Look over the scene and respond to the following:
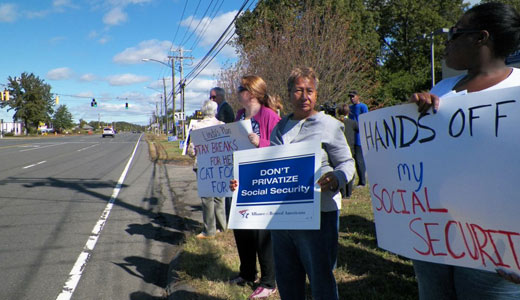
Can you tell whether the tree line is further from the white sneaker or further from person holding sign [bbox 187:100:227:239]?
the white sneaker

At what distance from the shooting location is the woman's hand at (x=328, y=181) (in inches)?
82.4

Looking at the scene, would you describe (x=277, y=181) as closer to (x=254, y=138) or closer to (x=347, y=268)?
(x=254, y=138)

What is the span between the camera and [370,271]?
3781 millimetres

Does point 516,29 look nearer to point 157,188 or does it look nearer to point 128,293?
point 128,293

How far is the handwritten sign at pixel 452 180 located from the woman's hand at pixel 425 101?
0.09 feet

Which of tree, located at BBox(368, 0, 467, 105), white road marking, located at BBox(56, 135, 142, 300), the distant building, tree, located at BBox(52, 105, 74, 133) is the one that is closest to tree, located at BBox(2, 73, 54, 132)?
the distant building

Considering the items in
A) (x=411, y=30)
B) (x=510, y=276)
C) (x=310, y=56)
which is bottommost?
(x=510, y=276)

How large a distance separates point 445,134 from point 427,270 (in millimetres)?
589

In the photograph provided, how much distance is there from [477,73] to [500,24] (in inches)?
7.8

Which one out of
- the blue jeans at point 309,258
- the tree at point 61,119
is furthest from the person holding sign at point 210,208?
the tree at point 61,119

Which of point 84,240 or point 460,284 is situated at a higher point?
point 460,284

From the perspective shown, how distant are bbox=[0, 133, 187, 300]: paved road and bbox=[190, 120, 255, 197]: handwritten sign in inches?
46.6

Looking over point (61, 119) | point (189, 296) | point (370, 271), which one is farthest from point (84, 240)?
point (61, 119)

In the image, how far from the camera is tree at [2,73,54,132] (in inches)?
3327
